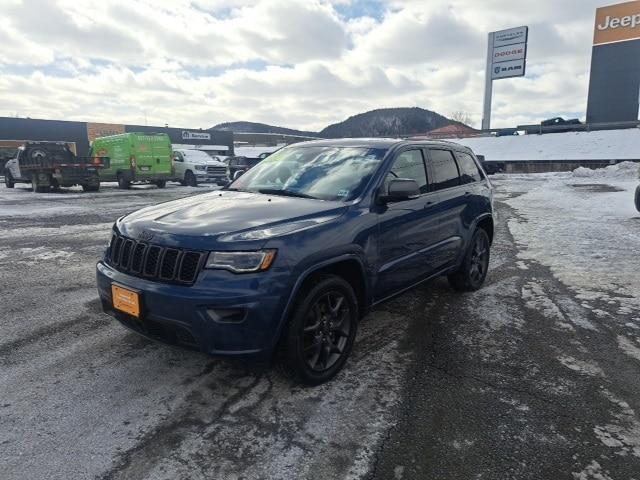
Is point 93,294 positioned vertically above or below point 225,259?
below

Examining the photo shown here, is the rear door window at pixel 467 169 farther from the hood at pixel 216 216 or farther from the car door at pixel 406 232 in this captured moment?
the hood at pixel 216 216

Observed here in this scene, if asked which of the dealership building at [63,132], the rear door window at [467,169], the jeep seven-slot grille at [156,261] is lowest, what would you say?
the jeep seven-slot grille at [156,261]

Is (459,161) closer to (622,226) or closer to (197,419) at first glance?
(197,419)

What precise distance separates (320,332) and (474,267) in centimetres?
286

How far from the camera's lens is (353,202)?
3.44m

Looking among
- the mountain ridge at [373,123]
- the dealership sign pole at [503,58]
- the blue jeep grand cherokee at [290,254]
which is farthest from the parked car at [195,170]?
the mountain ridge at [373,123]

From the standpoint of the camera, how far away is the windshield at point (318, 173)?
12.1 ft

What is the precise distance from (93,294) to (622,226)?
31.9 ft

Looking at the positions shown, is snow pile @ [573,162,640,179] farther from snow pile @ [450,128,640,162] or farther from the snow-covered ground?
the snow-covered ground

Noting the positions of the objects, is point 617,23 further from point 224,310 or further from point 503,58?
point 224,310

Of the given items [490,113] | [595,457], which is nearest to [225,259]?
[595,457]

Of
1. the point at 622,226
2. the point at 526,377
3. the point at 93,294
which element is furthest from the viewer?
the point at 622,226

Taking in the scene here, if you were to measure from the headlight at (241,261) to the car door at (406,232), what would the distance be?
3.67 ft

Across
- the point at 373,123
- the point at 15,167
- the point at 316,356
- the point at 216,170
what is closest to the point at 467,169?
the point at 316,356
